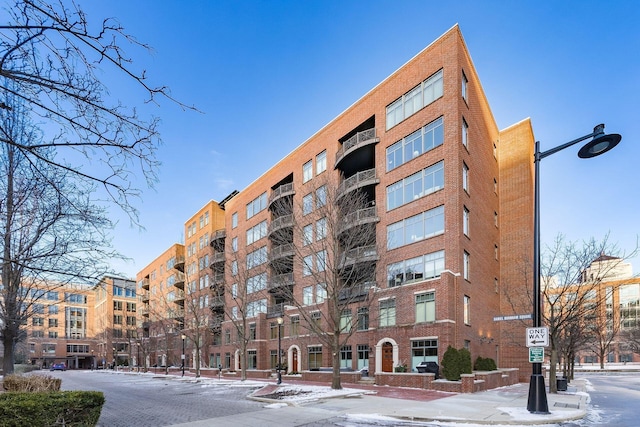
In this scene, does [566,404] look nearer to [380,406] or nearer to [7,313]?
[380,406]

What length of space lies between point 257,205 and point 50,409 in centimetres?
4381

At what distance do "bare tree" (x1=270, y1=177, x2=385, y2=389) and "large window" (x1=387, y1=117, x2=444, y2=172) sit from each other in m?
3.51

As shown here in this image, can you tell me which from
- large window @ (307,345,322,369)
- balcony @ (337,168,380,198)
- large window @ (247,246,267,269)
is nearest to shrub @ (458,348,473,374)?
balcony @ (337,168,380,198)

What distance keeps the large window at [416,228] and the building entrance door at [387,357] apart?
6.74 meters

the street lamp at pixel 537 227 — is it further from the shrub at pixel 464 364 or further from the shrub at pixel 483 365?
the shrub at pixel 483 365

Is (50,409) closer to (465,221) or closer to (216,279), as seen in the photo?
(465,221)

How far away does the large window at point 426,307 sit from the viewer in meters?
27.5

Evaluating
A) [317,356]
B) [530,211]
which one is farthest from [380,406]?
[530,211]

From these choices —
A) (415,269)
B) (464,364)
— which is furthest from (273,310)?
(464,364)

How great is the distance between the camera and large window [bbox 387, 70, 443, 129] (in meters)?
29.9

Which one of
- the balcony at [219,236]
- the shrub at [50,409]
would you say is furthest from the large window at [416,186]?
the balcony at [219,236]

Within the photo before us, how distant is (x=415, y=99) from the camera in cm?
3150

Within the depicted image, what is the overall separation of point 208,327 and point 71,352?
70162mm

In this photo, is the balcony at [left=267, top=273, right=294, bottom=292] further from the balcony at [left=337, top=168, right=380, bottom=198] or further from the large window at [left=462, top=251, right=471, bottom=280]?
the large window at [left=462, top=251, right=471, bottom=280]
